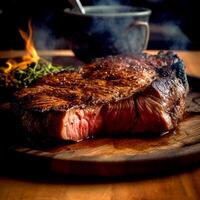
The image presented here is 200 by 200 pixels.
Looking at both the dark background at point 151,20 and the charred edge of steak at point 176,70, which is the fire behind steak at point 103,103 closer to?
the charred edge of steak at point 176,70

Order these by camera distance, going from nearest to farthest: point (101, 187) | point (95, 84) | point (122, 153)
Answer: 1. point (101, 187)
2. point (122, 153)
3. point (95, 84)

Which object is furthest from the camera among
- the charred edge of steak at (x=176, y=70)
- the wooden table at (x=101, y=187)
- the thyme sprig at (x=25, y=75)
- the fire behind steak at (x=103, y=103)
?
the thyme sprig at (x=25, y=75)

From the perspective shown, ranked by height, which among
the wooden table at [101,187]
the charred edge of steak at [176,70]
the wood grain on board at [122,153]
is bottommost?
the wooden table at [101,187]

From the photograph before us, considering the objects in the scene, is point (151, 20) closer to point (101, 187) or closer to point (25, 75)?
point (25, 75)

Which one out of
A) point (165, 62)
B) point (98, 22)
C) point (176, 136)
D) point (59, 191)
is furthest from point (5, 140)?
point (98, 22)

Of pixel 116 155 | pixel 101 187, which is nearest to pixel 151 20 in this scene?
pixel 116 155

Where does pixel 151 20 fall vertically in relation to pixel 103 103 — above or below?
below

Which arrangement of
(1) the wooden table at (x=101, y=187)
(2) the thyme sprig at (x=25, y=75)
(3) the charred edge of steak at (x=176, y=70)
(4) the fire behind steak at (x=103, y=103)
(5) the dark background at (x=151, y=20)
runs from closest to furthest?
(1) the wooden table at (x=101, y=187)
(4) the fire behind steak at (x=103, y=103)
(3) the charred edge of steak at (x=176, y=70)
(2) the thyme sprig at (x=25, y=75)
(5) the dark background at (x=151, y=20)

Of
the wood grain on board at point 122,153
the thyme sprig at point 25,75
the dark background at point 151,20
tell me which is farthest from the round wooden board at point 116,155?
the dark background at point 151,20
